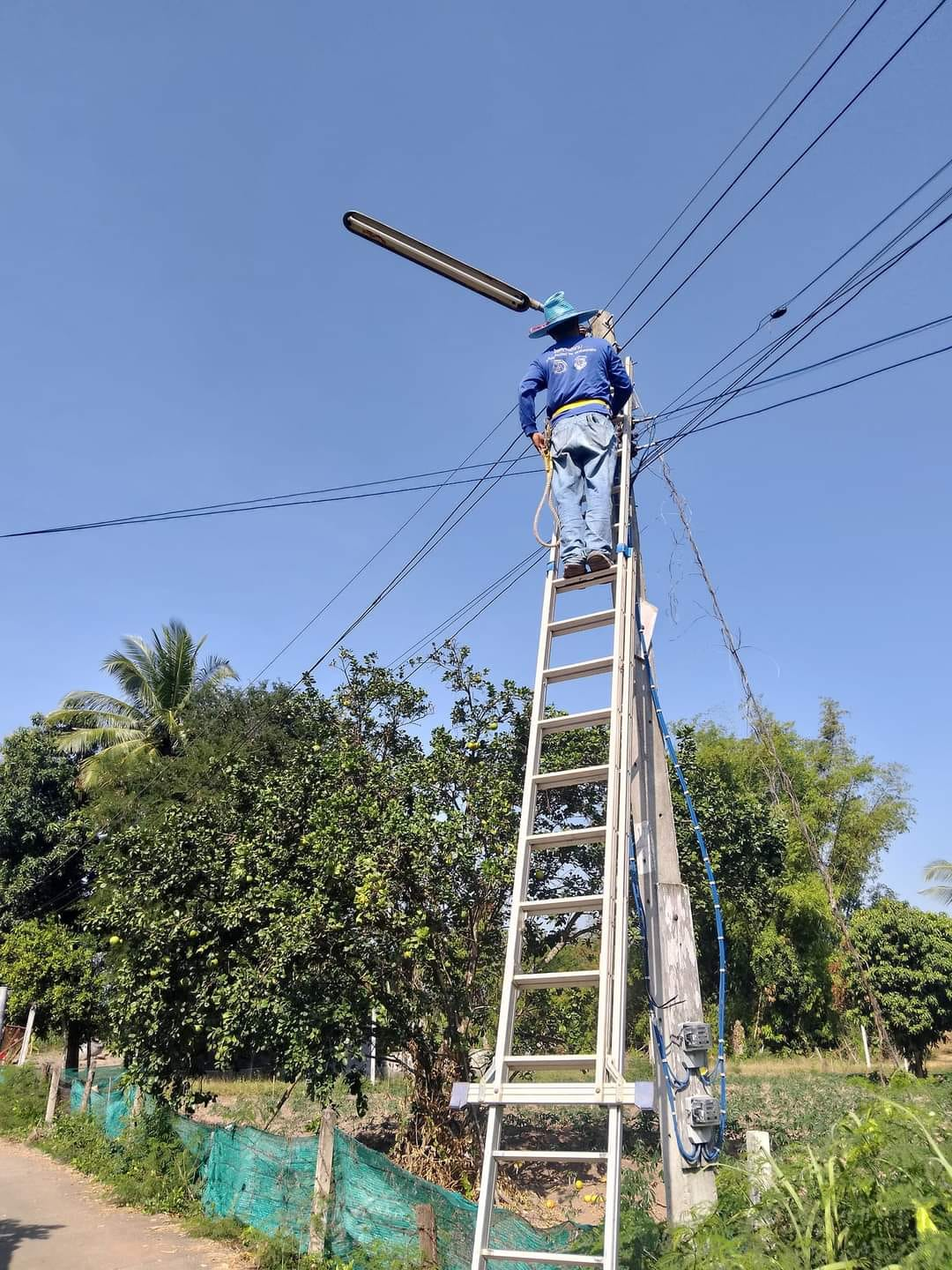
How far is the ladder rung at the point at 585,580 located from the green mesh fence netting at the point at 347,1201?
392 centimetres

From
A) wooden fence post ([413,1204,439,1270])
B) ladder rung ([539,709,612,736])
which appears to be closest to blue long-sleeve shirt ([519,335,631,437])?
ladder rung ([539,709,612,736])

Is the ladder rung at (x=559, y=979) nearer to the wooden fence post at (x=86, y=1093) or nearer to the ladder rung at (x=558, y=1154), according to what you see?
the ladder rung at (x=558, y=1154)

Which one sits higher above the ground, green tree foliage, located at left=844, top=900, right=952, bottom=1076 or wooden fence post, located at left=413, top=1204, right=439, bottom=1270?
green tree foliage, located at left=844, top=900, right=952, bottom=1076

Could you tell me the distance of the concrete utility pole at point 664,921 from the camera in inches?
164

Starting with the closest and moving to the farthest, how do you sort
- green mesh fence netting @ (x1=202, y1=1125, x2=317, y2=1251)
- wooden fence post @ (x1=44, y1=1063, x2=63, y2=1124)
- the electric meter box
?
the electric meter box, green mesh fence netting @ (x1=202, y1=1125, x2=317, y2=1251), wooden fence post @ (x1=44, y1=1063, x2=63, y2=1124)

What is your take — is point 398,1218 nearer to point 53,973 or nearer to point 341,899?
point 341,899

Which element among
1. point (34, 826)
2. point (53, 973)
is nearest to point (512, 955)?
point (53, 973)

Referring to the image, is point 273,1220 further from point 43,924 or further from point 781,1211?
point 43,924

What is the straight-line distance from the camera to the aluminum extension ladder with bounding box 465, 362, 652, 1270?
3494 millimetres

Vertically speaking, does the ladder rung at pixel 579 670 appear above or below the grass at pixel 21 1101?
above

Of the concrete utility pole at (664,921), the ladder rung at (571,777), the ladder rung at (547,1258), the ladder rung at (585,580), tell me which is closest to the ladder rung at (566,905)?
the concrete utility pole at (664,921)

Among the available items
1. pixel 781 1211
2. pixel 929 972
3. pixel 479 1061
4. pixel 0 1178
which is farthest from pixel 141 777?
pixel 929 972

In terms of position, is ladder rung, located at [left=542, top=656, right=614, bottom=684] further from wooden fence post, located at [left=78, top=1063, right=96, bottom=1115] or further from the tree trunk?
the tree trunk

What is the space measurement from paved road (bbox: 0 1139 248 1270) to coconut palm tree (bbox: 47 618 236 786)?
1095cm
